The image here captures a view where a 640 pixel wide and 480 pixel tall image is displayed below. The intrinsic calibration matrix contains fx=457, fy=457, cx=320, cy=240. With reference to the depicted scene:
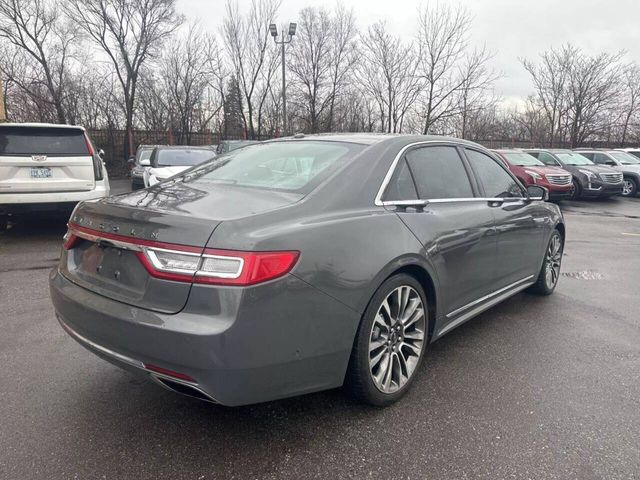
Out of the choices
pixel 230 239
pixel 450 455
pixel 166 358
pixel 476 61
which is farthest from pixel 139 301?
pixel 476 61

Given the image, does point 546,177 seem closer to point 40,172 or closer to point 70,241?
point 40,172

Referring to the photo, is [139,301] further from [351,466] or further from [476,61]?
[476,61]

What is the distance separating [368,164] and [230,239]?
44.0 inches

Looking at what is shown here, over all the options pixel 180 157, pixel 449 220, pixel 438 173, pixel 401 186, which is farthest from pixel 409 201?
pixel 180 157

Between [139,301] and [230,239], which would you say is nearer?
[230,239]

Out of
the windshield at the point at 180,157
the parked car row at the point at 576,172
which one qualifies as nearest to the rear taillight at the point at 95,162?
the windshield at the point at 180,157

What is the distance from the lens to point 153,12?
2241 cm

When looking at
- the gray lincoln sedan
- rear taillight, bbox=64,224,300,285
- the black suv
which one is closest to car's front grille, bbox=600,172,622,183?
the black suv

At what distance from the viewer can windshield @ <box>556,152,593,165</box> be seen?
16172 millimetres

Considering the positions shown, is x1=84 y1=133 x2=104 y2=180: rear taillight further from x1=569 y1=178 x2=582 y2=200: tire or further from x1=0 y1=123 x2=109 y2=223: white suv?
x1=569 y1=178 x2=582 y2=200: tire

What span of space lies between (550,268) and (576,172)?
1245cm

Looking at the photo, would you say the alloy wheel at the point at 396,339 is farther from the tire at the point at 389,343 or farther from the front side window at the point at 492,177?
the front side window at the point at 492,177

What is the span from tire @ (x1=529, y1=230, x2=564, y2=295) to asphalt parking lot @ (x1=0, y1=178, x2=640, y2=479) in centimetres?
91

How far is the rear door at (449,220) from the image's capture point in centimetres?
287
